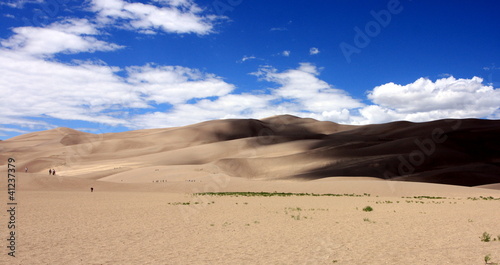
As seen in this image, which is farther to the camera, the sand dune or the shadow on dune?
the shadow on dune

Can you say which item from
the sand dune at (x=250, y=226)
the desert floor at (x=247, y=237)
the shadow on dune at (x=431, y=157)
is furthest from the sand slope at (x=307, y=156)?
the desert floor at (x=247, y=237)

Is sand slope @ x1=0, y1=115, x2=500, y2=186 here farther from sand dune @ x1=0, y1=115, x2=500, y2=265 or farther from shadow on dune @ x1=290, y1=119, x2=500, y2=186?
sand dune @ x1=0, y1=115, x2=500, y2=265

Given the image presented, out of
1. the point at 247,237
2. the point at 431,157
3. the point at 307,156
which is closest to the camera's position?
the point at 247,237

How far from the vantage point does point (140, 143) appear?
142 meters

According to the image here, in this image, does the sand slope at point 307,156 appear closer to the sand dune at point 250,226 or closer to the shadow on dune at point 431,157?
the shadow on dune at point 431,157

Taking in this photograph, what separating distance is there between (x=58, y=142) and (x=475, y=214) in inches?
6890

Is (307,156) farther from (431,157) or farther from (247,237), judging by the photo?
(247,237)

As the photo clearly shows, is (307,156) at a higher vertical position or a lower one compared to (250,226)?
higher

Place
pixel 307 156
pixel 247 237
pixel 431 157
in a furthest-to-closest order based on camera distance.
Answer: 1. pixel 307 156
2. pixel 431 157
3. pixel 247 237

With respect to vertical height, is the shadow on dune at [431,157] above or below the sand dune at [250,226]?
above

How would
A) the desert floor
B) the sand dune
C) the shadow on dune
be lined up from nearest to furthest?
the desert floor, the sand dune, the shadow on dune

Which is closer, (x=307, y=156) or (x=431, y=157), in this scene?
(x=431, y=157)

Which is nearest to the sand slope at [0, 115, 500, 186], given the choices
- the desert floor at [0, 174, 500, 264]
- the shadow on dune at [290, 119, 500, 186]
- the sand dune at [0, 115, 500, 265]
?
Answer: the shadow on dune at [290, 119, 500, 186]

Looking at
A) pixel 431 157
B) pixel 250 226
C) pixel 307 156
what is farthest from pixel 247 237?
pixel 431 157
